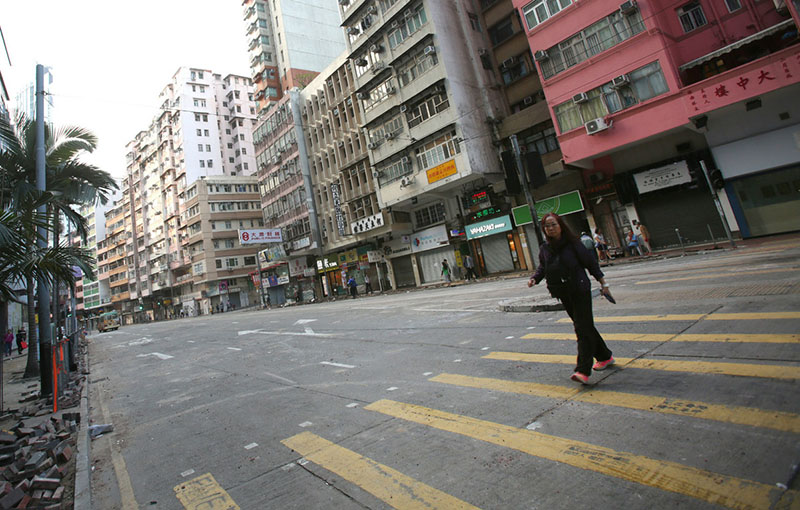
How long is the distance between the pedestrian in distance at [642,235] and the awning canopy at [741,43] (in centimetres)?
763

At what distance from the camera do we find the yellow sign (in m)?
26.2

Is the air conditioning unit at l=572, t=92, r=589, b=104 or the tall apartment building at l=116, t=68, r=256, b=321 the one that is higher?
the tall apartment building at l=116, t=68, r=256, b=321

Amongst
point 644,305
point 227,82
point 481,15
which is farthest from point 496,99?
point 227,82

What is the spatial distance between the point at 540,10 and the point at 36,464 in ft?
87.3

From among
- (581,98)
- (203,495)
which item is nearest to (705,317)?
(203,495)

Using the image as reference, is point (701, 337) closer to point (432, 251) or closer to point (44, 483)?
point (44, 483)

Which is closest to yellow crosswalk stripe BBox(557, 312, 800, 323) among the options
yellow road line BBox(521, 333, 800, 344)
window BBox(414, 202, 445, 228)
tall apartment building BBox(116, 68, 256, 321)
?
yellow road line BBox(521, 333, 800, 344)

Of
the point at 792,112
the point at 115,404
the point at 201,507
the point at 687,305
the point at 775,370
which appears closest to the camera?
the point at 201,507

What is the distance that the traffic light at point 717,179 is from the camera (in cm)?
1831

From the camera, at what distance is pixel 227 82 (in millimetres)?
75625

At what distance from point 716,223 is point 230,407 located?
22.7 m

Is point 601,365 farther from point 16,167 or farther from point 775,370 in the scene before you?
point 16,167

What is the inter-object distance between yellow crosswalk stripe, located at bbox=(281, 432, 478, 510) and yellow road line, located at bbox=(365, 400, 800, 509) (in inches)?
31.2

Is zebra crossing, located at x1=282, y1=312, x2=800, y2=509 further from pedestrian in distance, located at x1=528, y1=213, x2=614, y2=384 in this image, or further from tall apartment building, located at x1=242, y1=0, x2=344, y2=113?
tall apartment building, located at x1=242, y1=0, x2=344, y2=113
